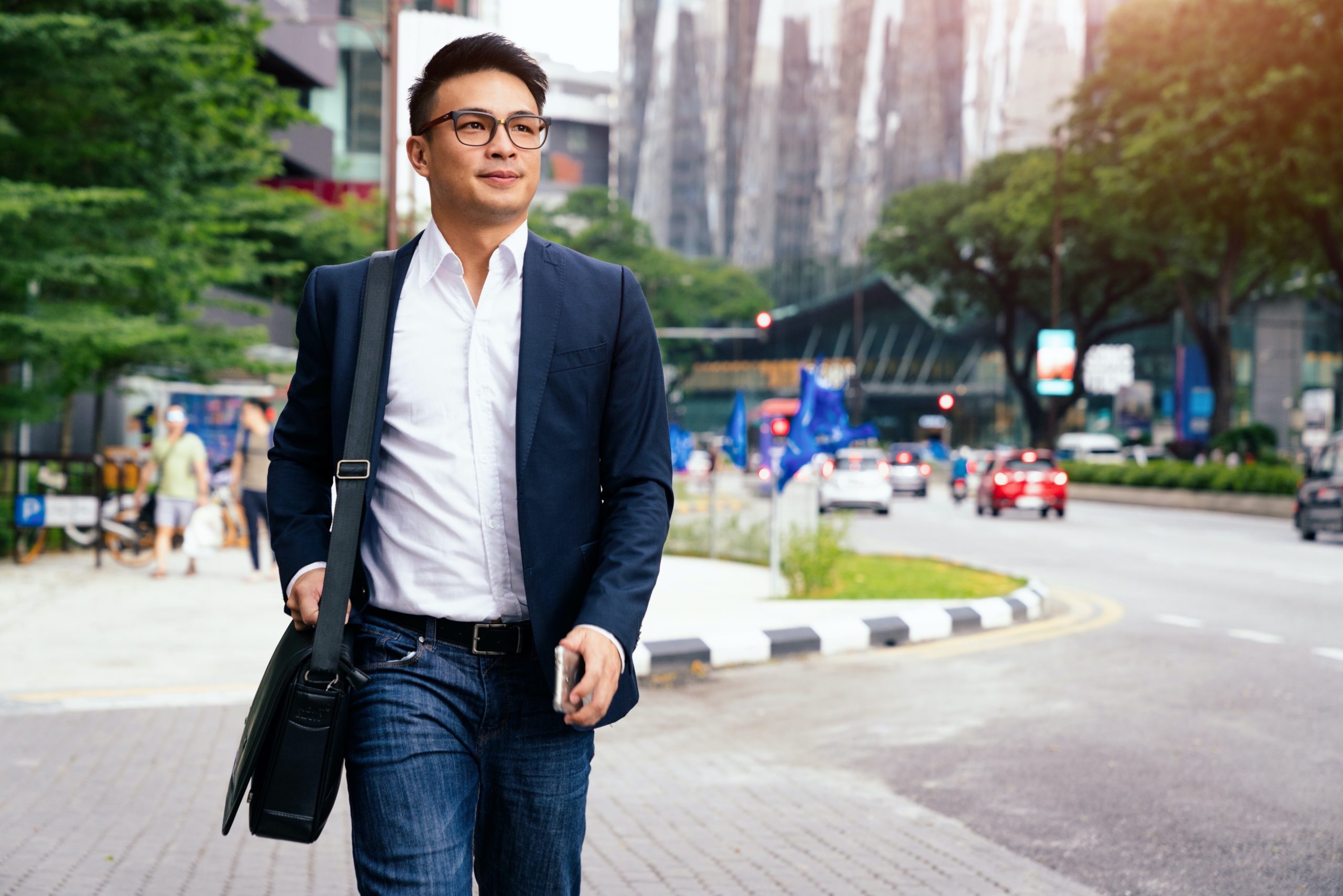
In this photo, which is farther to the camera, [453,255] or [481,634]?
→ [453,255]

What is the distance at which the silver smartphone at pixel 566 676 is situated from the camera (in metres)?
2.27

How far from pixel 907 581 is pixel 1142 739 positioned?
766cm

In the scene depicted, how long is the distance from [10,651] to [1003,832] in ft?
22.5

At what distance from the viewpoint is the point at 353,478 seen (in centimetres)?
244

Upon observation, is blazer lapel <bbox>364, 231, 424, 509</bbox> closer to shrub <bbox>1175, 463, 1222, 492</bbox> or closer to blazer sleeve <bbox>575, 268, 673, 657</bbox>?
blazer sleeve <bbox>575, 268, 673, 657</bbox>

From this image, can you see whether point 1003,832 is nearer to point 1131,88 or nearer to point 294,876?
point 294,876

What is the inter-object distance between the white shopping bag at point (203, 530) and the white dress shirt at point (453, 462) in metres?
12.7

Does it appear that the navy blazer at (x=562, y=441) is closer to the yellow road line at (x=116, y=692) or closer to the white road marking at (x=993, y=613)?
the yellow road line at (x=116, y=692)

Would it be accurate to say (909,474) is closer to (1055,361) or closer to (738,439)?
(1055,361)

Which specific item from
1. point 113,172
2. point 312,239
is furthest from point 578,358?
point 312,239

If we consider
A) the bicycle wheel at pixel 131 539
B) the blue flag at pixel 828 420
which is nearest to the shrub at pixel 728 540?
the blue flag at pixel 828 420

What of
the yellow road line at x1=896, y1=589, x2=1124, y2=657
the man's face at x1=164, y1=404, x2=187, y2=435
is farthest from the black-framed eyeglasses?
the man's face at x1=164, y1=404, x2=187, y2=435

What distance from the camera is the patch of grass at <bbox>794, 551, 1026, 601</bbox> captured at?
13.4m

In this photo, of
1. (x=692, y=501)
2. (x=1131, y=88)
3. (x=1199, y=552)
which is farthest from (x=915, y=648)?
(x=1131, y=88)
